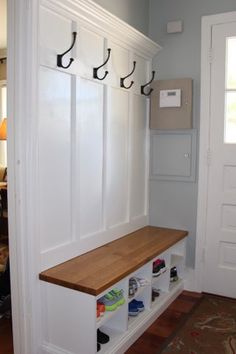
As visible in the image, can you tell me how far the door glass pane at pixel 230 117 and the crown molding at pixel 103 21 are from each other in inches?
28.8

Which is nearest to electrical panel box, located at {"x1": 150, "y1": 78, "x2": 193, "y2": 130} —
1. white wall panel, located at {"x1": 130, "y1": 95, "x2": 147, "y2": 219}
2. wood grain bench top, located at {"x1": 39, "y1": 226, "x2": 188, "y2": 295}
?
white wall panel, located at {"x1": 130, "y1": 95, "x2": 147, "y2": 219}

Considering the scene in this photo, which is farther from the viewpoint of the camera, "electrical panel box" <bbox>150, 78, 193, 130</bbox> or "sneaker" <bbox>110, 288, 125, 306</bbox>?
"electrical panel box" <bbox>150, 78, 193, 130</bbox>

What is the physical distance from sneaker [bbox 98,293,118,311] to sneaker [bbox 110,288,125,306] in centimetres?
1

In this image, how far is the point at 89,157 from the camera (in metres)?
2.27

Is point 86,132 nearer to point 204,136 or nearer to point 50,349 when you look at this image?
point 204,136

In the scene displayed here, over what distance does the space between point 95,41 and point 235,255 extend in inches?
75.2

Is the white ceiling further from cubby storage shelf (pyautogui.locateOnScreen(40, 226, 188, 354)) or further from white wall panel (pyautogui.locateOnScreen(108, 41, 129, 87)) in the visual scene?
cubby storage shelf (pyautogui.locateOnScreen(40, 226, 188, 354))

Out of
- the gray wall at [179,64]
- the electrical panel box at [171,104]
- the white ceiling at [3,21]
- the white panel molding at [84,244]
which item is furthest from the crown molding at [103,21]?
the white ceiling at [3,21]

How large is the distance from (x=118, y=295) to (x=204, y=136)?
145cm

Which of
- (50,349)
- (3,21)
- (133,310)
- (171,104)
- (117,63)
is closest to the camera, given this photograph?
(50,349)

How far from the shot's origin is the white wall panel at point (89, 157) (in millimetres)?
2164

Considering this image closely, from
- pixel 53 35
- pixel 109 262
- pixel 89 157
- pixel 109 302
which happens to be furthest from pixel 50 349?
pixel 53 35

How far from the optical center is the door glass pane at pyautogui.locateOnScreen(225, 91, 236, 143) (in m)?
2.73

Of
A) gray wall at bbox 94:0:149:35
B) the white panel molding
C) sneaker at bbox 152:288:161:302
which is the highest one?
gray wall at bbox 94:0:149:35
